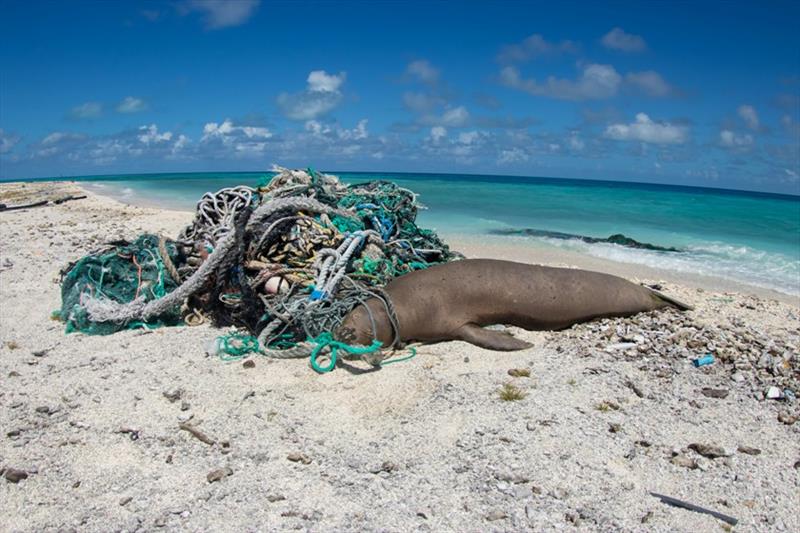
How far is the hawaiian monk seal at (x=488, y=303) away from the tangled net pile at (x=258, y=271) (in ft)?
0.74

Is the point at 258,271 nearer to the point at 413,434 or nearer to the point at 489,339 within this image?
the point at 489,339

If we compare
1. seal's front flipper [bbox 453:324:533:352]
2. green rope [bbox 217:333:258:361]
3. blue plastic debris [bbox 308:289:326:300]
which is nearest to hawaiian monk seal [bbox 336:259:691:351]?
seal's front flipper [bbox 453:324:533:352]

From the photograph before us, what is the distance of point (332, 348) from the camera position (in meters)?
5.31

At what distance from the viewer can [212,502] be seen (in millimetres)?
3332

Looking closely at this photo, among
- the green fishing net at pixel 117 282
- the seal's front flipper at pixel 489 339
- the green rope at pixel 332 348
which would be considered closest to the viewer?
Answer: the green rope at pixel 332 348

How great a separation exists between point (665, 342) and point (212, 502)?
4.29 metres

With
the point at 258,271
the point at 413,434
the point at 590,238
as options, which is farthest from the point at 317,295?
the point at 590,238

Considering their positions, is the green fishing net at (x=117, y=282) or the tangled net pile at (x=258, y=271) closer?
the tangled net pile at (x=258, y=271)

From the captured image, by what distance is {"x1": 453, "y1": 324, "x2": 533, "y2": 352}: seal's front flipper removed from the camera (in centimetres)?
561

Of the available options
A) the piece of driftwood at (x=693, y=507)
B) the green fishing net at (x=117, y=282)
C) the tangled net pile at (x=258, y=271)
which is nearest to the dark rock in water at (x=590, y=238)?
the tangled net pile at (x=258, y=271)

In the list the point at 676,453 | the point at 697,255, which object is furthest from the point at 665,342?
the point at 697,255

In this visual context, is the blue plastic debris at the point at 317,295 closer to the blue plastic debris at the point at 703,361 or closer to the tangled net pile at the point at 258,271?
the tangled net pile at the point at 258,271

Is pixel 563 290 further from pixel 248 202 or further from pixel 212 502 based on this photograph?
pixel 212 502

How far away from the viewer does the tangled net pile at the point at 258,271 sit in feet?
18.7
